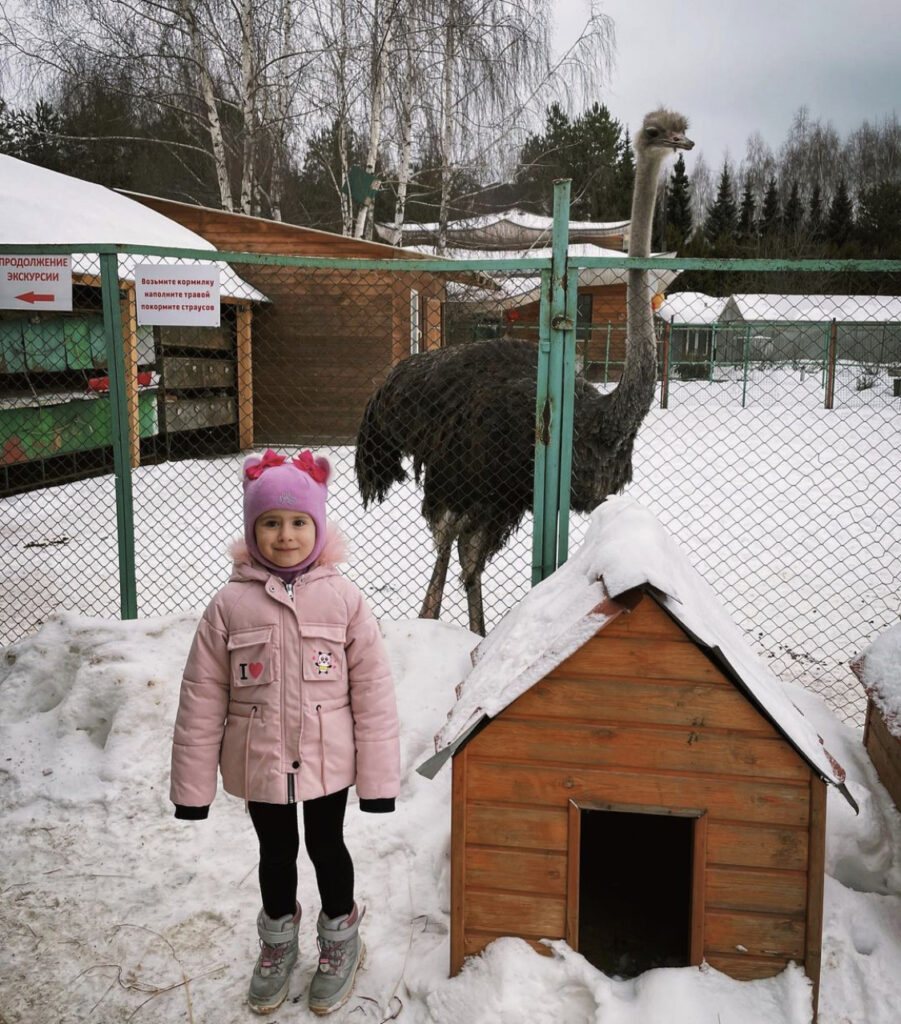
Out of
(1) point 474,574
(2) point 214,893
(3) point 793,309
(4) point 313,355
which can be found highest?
(3) point 793,309

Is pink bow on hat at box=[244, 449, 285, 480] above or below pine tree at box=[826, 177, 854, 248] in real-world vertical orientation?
below

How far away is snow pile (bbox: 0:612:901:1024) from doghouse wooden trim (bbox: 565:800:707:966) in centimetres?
6

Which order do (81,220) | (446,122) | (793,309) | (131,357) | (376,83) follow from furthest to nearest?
1. (793,309)
2. (446,122)
3. (376,83)
4. (81,220)
5. (131,357)

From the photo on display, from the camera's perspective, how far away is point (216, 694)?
1989 mm

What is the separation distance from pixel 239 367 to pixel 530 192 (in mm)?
13626

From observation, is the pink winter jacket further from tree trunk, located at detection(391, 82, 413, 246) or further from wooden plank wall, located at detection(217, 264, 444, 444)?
tree trunk, located at detection(391, 82, 413, 246)

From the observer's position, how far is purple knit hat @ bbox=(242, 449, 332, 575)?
77.4 inches

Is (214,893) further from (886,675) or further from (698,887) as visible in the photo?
(886,675)

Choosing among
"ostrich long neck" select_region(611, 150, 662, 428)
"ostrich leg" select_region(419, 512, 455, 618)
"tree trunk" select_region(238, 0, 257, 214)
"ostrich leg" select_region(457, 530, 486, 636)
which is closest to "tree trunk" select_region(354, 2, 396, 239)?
"tree trunk" select_region(238, 0, 257, 214)

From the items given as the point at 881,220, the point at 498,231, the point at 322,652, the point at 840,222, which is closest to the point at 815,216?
the point at 840,222

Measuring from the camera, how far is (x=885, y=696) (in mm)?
2559

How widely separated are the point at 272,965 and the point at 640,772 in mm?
982

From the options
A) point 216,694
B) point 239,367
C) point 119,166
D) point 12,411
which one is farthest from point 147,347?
point 119,166

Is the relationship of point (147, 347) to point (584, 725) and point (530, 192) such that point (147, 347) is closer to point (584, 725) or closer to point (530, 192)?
point (584, 725)
